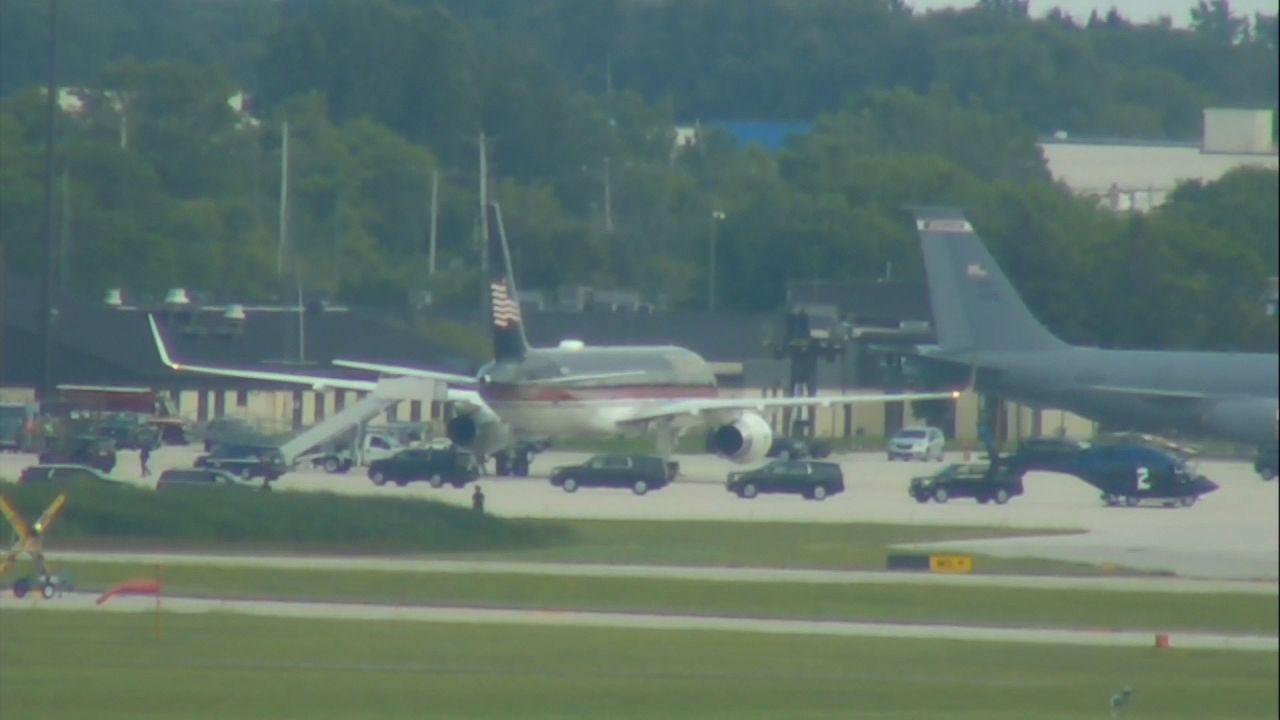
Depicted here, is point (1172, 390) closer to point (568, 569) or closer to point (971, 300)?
point (971, 300)

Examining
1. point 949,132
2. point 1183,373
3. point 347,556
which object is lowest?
point 347,556

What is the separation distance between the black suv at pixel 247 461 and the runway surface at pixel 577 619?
23444mm

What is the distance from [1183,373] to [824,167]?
62.1 metres

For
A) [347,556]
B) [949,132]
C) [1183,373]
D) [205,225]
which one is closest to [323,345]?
[205,225]

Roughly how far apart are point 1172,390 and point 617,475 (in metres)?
43.2

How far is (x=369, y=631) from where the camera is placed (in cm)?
2827

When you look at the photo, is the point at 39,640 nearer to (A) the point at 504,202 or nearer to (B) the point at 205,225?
(B) the point at 205,225

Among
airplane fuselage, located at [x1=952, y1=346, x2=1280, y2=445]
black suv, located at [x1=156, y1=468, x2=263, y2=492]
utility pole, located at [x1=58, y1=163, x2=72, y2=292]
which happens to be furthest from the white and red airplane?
airplane fuselage, located at [x1=952, y1=346, x2=1280, y2=445]

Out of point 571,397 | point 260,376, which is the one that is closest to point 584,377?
point 571,397

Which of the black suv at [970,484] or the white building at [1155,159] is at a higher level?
the white building at [1155,159]

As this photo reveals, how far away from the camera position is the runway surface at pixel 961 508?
16.6 m

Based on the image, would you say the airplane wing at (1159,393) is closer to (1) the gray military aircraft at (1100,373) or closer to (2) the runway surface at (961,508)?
(1) the gray military aircraft at (1100,373)

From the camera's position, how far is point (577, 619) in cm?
3005

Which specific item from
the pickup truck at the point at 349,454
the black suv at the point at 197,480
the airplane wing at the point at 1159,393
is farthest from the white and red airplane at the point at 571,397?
the airplane wing at the point at 1159,393
